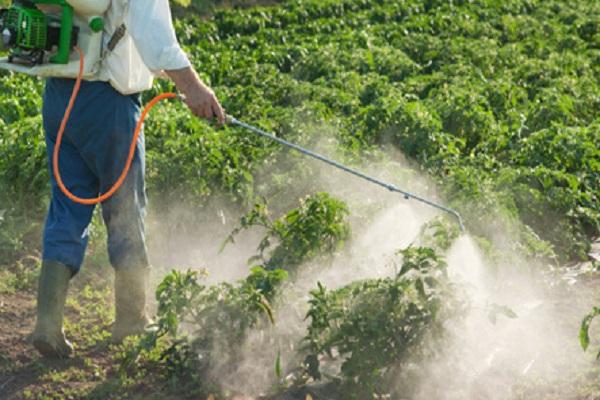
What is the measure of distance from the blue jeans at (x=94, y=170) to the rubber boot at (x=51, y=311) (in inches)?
2.1

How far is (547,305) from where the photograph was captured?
5289mm

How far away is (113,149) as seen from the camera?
4516 millimetres

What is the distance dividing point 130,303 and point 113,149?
724 millimetres

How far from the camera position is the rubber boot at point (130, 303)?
187 inches

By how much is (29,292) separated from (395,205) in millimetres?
1978

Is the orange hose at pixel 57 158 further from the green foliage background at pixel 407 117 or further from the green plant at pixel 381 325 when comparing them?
the green foliage background at pixel 407 117

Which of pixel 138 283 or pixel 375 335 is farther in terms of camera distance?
pixel 138 283

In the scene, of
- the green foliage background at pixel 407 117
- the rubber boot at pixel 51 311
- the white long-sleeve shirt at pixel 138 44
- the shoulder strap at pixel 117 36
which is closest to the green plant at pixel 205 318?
the rubber boot at pixel 51 311

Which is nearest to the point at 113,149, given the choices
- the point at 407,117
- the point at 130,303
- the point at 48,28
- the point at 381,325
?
the point at 48,28

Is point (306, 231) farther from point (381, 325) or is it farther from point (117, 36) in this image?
point (117, 36)

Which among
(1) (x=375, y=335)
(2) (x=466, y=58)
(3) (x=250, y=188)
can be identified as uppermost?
(1) (x=375, y=335)

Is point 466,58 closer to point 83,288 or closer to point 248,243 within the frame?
point 248,243

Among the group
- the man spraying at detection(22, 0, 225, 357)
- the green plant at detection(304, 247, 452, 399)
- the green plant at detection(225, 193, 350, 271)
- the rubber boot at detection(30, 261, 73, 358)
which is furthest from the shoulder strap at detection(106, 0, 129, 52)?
the green plant at detection(304, 247, 452, 399)

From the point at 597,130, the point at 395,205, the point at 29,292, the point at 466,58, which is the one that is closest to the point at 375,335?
the point at 395,205
